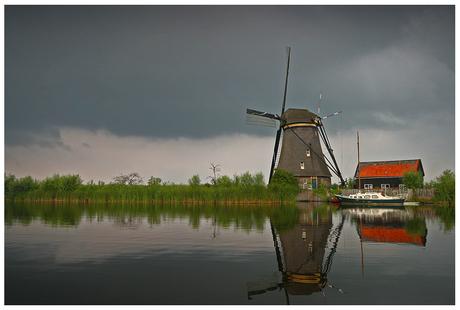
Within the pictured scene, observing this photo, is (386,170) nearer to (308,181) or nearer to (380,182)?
(380,182)

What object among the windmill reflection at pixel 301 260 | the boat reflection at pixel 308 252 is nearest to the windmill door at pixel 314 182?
the boat reflection at pixel 308 252

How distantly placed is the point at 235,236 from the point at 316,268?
4.86m

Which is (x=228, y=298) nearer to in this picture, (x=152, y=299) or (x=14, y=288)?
(x=152, y=299)

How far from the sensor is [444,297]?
5.44 m

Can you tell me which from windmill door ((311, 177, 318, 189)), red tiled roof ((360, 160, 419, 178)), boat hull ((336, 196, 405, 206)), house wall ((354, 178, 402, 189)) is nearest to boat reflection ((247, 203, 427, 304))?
boat hull ((336, 196, 405, 206))

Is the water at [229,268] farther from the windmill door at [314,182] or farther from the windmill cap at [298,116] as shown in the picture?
the windmill cap at [298,116]

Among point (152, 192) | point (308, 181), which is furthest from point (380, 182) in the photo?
point (152, 192)

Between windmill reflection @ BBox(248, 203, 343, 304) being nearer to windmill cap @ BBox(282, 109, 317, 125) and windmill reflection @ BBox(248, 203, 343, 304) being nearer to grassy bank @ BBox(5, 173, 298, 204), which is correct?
grassy bank @ BBox(5, 173, 298, 204)

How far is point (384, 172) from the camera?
4631 centimetres

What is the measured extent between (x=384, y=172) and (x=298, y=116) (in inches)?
612

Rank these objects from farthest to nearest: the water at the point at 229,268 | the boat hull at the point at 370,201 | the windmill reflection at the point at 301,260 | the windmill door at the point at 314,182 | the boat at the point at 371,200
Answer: the windmill door at the point at 314,182, the boat at the point at 371,200, the boat hull at the point at 370,201, the windmill reflection at the point at 301,260, the water at the point at 229,268

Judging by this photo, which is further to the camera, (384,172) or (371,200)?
(384,172)

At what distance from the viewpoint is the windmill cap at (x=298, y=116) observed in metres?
44.9

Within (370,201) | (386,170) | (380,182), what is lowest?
(370,201)
